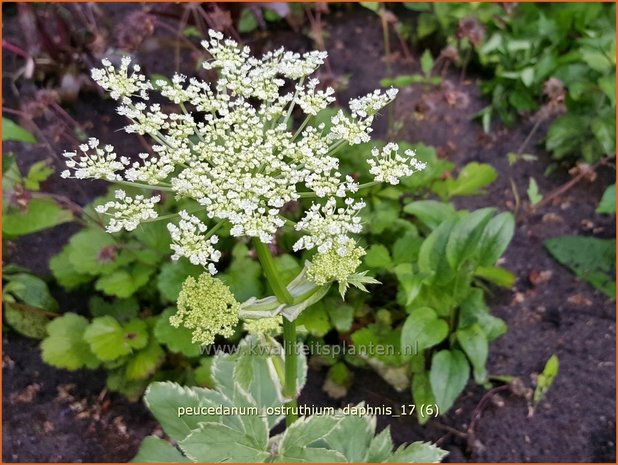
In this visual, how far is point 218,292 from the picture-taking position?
1386 millimetres

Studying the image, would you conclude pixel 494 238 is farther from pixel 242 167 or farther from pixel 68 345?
pixel 68 345

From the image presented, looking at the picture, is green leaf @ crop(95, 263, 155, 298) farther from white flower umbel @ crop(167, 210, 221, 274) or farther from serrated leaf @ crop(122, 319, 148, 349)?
white flower umbel @ crop(167, 210, 221, 274)

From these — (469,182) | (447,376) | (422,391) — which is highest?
(469,182)

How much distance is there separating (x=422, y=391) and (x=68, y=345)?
1300 millimetres

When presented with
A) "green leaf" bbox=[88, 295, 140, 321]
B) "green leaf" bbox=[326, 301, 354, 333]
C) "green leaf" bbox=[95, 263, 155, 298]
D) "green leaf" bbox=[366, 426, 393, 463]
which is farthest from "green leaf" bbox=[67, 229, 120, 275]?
"green leaf" bbox=[366, 426, 393, 463]

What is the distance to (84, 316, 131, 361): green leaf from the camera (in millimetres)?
2314

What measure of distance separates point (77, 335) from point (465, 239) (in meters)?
1.46

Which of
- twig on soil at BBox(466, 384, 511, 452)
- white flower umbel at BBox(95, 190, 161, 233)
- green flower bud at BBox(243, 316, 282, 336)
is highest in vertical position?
white flower umbel at BBox(95, 190, 161, 233)

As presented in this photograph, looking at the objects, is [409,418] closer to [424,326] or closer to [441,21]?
[424,326]

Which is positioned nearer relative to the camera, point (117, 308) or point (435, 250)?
point (435, 250)

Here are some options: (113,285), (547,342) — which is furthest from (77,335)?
(547,342)

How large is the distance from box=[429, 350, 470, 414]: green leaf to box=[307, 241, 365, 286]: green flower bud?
3.42 feet

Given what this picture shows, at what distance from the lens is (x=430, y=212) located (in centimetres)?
250

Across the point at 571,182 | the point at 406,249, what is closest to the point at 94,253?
the point at 406,249
